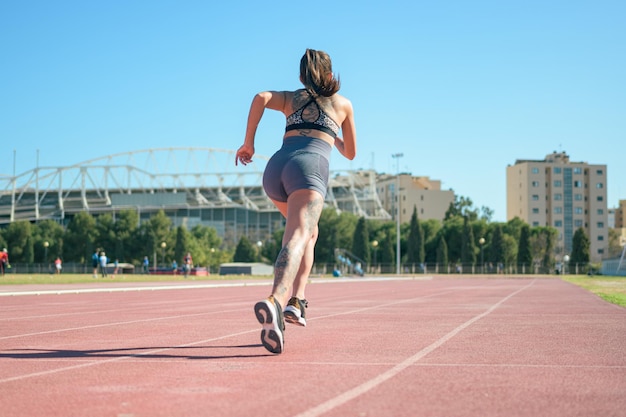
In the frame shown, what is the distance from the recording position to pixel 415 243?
4220 inches

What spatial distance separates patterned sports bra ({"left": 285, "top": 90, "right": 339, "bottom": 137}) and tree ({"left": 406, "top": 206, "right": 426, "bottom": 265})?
10134 centimetres

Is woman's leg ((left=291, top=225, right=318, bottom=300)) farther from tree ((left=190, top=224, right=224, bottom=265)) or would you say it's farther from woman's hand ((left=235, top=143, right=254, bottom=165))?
tree ((left=190, top=224, right=224, bottom=265))

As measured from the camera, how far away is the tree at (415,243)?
10681 cm

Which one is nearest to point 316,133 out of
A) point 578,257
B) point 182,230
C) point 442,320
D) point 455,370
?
point 455,370

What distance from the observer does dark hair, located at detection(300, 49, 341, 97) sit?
6.09 meters

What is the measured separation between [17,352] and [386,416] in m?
3.66

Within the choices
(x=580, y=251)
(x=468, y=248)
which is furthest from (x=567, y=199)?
(x=468, y=248)

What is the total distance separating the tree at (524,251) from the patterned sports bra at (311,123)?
3985 inches

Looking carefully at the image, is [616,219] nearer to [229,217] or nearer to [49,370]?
[229,217]

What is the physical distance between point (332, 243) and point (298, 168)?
346 ft

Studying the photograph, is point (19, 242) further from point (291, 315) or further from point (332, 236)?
point (291, 315)

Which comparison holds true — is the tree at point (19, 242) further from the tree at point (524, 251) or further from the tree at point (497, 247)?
the tree at point (524, 251)

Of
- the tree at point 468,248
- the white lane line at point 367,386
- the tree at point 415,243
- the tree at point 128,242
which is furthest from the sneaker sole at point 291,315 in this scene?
the tree at point 415,243

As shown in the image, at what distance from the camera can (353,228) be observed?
117m
